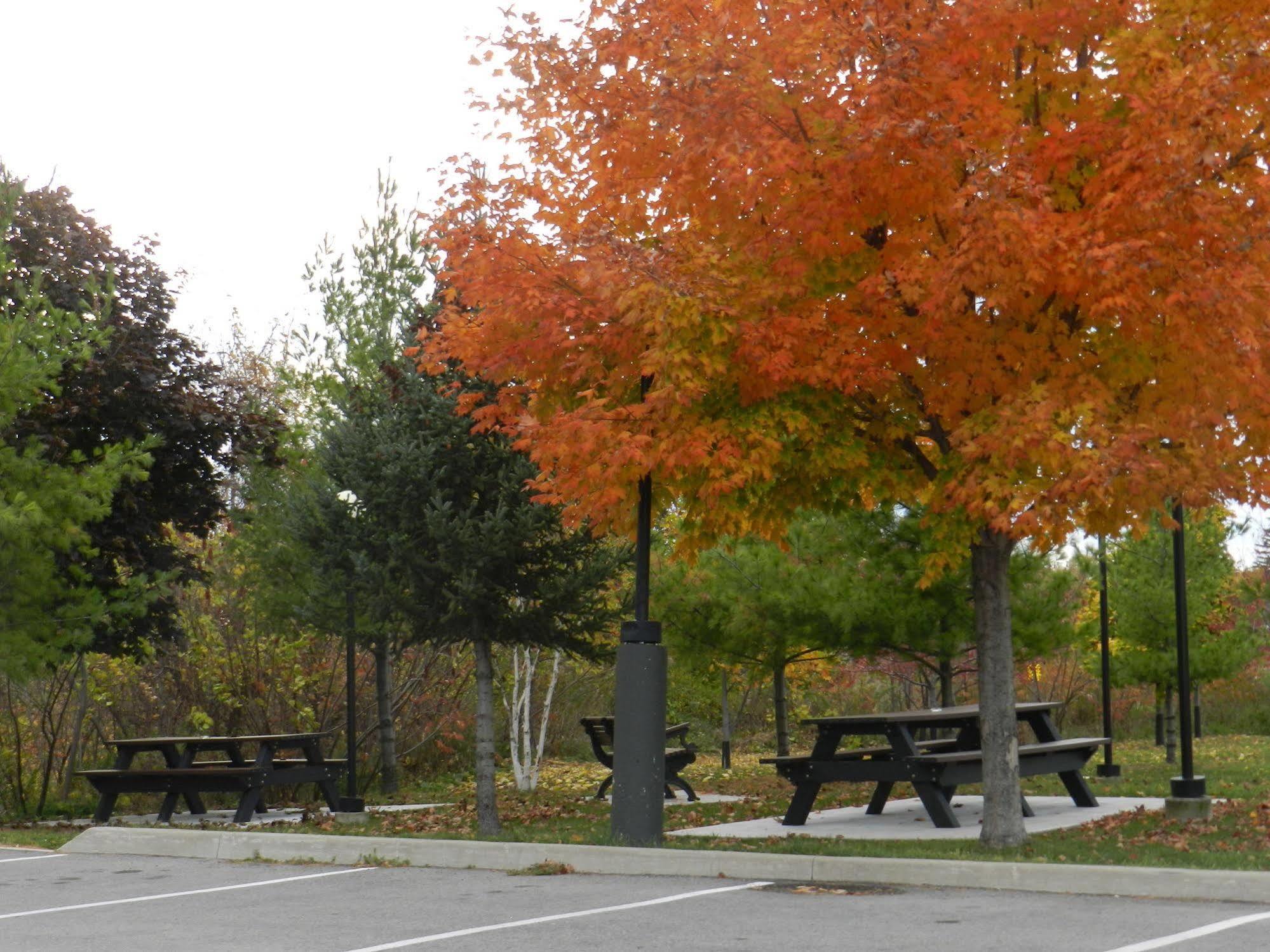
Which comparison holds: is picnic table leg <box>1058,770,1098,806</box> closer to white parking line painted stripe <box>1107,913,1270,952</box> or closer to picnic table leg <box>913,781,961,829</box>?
picnic table leg <box>913,781,961,829</box>

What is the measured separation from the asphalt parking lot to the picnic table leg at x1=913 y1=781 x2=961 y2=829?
376 centimetres

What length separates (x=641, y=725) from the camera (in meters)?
11.5

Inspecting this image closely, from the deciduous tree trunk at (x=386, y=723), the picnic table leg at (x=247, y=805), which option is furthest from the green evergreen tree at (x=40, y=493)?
the deciduous tree trunk at (x=386, y=723)

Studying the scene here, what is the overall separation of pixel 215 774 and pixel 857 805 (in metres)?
6.85

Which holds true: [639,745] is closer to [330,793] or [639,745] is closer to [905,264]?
[905,264]

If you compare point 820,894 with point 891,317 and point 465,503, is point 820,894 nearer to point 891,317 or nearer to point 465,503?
point 891,317

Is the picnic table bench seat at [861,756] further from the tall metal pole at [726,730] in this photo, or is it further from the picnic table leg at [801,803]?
the tall metal pole at [726,730]

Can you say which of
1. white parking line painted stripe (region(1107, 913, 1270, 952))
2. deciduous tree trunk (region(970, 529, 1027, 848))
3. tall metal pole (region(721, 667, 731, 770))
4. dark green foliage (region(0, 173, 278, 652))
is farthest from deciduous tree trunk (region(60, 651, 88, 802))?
white parking line painted stripe (region(1107, 913, 1270, 952))

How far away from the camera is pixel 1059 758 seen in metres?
13.9

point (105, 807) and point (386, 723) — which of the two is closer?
point (105, 807)

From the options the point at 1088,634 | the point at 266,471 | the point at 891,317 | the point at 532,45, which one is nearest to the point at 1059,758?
the point at 891,317

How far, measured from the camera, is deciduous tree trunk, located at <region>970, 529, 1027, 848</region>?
10922 millimetres

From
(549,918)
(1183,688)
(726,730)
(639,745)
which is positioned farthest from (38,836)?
(726,730)

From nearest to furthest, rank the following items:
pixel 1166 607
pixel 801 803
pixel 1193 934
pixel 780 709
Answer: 1. pixel 1193 934
2. pixel 801 803
3. pixel 780 709
4. pixel 1166 607
